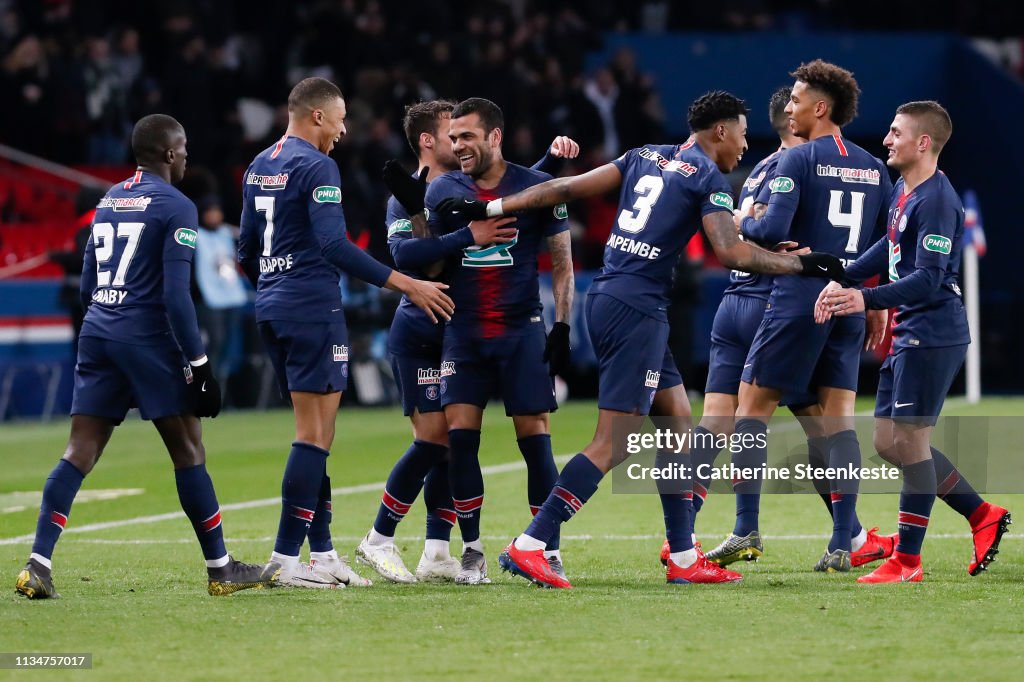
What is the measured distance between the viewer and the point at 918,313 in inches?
295

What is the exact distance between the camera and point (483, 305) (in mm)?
7457

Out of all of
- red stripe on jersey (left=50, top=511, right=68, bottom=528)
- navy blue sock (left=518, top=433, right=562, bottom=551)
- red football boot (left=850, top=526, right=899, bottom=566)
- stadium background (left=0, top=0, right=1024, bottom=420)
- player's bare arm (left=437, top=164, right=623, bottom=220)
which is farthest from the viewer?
stadium background (left=0, top=0, right=1024, bottom=420)

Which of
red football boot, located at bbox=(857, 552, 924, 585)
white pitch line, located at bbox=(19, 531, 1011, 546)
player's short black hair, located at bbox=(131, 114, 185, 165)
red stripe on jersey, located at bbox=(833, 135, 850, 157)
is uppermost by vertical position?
red stripe on jersey, located at bbox=(833, 135, 850, 157)

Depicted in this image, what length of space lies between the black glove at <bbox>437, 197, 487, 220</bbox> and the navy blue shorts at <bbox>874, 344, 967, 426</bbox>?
6.70 feet

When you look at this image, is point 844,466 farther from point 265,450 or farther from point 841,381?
point 265,450

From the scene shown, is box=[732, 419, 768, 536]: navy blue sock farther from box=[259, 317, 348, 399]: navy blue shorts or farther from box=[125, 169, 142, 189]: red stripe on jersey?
box=[125, 169, 142, 189]: red stripe on jersey

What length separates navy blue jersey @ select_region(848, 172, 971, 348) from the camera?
7289mm

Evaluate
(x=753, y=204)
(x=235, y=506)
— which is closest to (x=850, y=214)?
(x=753, y=204)

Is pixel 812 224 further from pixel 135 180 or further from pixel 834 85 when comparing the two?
pixel 135 180

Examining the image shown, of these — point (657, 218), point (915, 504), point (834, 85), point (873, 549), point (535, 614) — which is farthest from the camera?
point (873, 549)

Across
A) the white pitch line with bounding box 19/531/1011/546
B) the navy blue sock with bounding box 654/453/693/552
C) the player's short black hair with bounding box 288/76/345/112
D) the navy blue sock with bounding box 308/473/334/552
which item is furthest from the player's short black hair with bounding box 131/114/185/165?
the navy blue sock with bounding box 654/453/693/552

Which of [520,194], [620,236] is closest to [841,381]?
[620,236]

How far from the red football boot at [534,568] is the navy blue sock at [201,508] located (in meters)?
1.26

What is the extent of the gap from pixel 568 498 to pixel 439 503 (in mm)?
901
